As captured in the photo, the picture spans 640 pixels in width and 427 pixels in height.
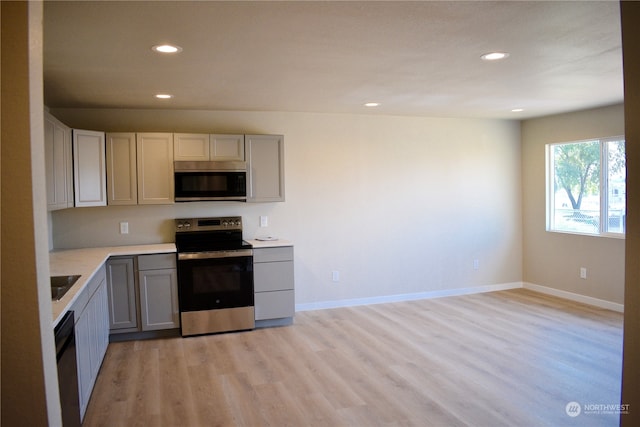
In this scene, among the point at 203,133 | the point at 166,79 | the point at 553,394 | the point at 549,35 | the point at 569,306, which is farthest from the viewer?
the point at 569,306

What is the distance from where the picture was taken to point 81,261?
12.7 feet

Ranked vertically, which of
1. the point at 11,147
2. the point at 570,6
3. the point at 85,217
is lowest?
the point at 85,217

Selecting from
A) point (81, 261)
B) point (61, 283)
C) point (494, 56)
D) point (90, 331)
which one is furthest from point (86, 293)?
point (494, 56)

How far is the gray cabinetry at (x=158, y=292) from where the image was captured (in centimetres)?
446

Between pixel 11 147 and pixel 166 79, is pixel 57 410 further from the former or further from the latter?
pixel 166 79

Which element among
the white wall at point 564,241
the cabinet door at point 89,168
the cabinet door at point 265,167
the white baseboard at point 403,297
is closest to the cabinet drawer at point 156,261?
the cabinet door at point 89,168

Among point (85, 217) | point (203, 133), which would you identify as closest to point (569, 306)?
point (203, 133)

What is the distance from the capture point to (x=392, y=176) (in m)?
5.86

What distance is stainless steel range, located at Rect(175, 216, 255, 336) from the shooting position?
457 cm

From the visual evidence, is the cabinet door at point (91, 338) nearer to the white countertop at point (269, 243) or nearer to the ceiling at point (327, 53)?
the white countertop at point (269, 243)

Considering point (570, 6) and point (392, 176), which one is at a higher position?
point (570, 6)

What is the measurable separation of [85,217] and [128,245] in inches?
19.9

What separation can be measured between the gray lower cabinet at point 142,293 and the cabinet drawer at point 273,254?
83 centimetres

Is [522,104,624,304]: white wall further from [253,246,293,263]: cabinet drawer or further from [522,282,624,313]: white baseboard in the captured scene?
[253,246,293,263]: cabinet drawer
